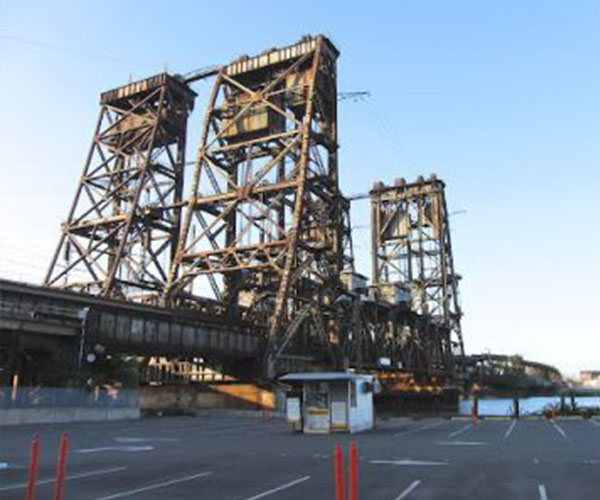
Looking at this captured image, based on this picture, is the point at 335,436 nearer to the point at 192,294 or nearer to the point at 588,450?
the point at 588,450

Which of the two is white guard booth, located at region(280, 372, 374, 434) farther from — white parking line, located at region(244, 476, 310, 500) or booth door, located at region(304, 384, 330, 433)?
white parking line, located at region(244, 476, 310, 500)

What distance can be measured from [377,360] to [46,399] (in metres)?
56.8

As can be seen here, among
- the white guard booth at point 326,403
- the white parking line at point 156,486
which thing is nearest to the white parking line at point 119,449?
the white parking line at point 156,486

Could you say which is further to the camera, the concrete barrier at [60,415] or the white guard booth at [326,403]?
the concrete barrier at [60,415]

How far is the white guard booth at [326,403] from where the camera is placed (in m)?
30.7

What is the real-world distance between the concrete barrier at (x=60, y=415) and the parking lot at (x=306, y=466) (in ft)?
28.0

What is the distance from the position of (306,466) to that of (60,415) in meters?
27.7

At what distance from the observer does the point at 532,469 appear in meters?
16.8

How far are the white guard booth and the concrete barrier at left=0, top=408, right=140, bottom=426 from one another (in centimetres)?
1714

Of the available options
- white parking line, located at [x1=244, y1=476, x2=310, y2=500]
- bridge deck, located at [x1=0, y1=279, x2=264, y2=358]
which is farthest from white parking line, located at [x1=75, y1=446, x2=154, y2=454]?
bridge deck, located at [x1=0, y1=279, x2=264, y2=358]

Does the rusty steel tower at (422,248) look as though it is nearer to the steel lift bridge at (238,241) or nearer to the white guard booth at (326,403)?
the steel lift bridge at (238,241)

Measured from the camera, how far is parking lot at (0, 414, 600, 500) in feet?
43.9

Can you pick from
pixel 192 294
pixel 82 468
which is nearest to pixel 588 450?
pixel 82 468

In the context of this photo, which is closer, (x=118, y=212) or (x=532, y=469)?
(x=532, y=469)
